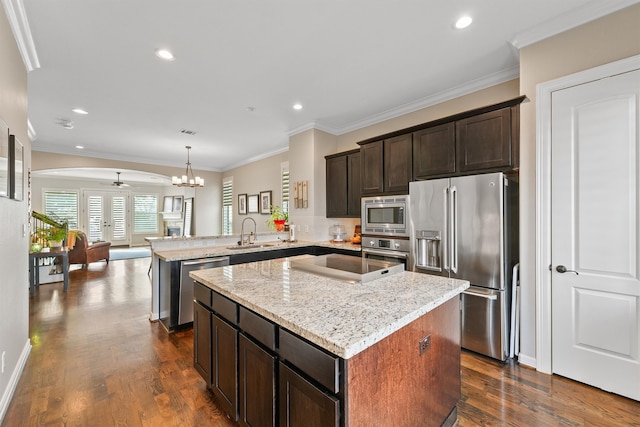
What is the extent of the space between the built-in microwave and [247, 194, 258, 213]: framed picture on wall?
396 centimetres

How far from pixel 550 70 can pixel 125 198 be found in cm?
1297

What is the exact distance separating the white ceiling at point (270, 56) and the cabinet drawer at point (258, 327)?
2.12 metres

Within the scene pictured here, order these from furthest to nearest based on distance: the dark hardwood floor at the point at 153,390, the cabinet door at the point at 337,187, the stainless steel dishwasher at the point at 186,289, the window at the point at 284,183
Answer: the window at the point at 284,183 < the cabinet door at the point at 337,187 < the stainless steel dishwasher at the point at 186,289 < the dark hardwood floor at the point at 153,390

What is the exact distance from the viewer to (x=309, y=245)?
174 inches

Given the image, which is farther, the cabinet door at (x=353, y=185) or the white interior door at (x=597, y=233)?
the cabinet door at (x=353, y=185)

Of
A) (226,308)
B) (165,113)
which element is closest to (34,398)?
(226,308)

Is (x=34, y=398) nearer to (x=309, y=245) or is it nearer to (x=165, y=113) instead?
(x=309, y=245)

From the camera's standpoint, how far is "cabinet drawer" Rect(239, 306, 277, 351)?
127 centimetres

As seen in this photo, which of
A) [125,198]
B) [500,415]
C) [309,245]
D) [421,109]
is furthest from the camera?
[125,198]

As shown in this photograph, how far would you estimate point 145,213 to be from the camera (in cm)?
1145

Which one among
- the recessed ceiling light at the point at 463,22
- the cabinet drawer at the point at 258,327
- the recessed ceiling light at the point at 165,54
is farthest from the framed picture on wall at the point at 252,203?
the cabinet drawer at the point at 258,327

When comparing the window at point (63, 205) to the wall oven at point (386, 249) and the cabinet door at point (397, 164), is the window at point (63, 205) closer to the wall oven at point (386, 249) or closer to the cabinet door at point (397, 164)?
the wall oven at point (386, 249)

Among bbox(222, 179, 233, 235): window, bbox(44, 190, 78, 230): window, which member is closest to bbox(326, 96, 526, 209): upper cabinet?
bbox(222, 179, 233, 235): window

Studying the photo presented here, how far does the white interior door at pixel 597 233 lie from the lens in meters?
1.94
